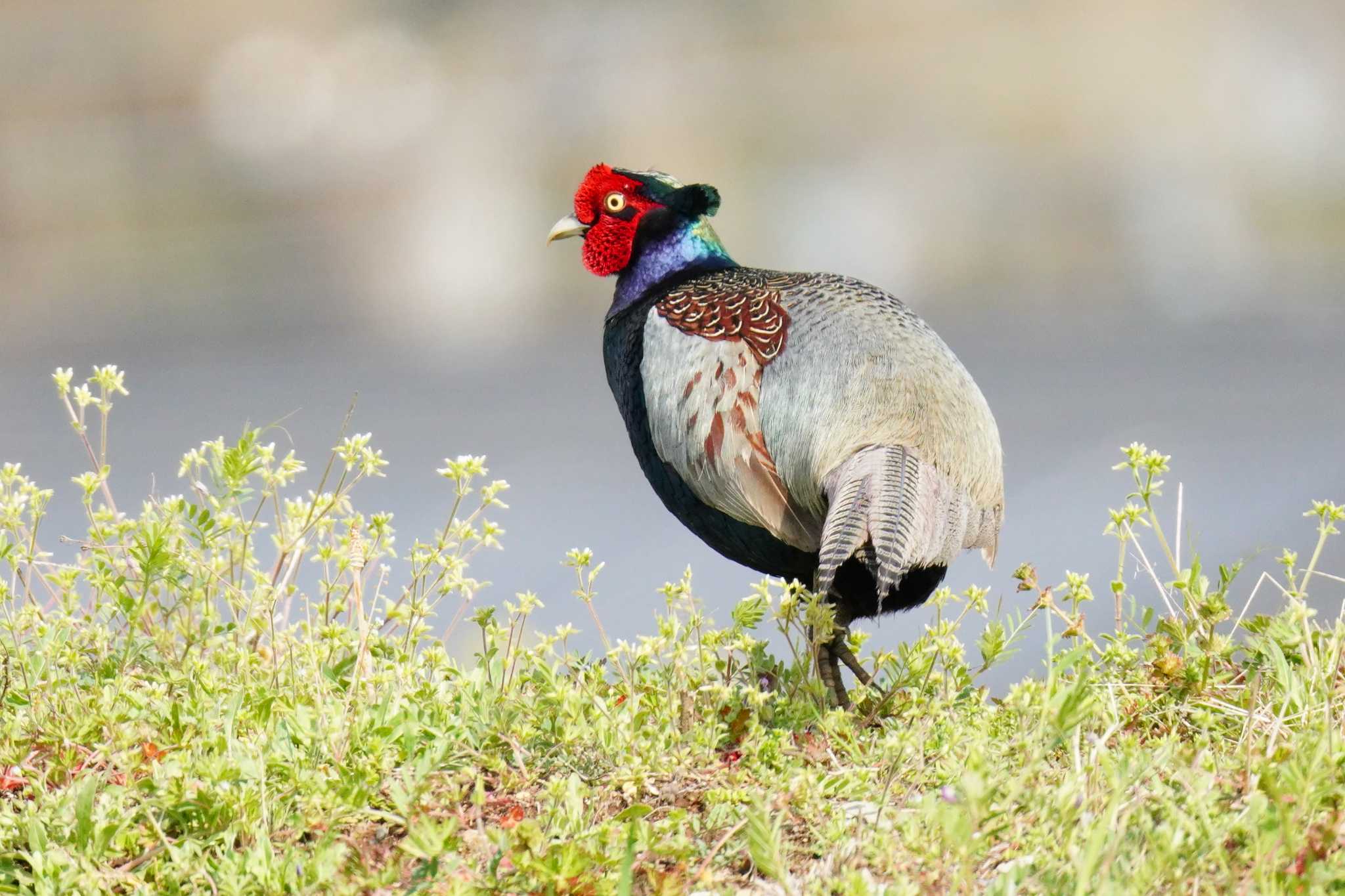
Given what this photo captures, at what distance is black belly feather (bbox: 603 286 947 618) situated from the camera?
3.26 m

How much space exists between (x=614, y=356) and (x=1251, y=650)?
2.09 meters

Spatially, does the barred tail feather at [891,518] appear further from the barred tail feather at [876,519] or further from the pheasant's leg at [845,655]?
the pheasant's leg at [845,655]

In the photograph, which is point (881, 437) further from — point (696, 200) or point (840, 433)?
point (696, 200)

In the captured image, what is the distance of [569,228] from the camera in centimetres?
463

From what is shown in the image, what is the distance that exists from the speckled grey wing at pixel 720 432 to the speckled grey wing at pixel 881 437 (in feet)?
0.14

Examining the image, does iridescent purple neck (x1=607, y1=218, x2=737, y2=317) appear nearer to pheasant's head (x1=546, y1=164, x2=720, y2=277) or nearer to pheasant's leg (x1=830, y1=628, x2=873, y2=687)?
pheasant's head (x1=546, y1=164, x2=720, y2=277)

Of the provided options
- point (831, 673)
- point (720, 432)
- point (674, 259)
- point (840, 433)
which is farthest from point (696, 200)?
point (831, 673)

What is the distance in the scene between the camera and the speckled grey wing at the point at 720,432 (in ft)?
11.0

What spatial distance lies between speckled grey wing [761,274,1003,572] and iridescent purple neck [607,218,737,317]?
2.59 ft

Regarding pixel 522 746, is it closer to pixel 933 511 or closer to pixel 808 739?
pixel 808 739

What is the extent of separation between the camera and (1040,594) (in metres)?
3.08

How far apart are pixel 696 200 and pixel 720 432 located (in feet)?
4.22

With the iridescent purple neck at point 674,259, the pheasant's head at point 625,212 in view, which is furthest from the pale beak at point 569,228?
the iridescent purple neck at point 674,259

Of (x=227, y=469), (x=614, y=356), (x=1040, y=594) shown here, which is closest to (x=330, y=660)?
(x=227, y=469)
